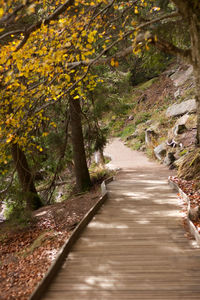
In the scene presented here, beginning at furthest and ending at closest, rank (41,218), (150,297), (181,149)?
1. (181,149)
2. (41,218)
3. (150,297)

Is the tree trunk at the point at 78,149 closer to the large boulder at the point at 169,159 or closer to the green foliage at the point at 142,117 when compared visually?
the large boulder at the point at 169,159

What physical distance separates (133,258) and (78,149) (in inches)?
276

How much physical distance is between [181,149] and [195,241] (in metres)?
8.45

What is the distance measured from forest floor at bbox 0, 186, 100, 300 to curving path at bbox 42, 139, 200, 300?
905mm

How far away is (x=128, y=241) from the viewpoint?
5.59 m

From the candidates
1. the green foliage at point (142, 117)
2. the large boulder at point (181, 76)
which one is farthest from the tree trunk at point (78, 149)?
the large boulder at point (181, 76)

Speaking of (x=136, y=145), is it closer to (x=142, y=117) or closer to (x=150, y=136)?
(x=150, y=136)

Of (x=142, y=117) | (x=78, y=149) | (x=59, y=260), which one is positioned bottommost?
(x=59, y=260)

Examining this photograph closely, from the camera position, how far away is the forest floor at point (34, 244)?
5.25 m

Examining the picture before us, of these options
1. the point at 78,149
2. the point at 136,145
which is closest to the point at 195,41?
the point at 78,149

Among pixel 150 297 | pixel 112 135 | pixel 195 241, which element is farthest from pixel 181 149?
pixel 112 135

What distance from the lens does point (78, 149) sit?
1147 centimetres

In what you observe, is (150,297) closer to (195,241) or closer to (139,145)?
(195,241)

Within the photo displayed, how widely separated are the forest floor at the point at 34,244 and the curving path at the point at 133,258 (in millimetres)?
905
